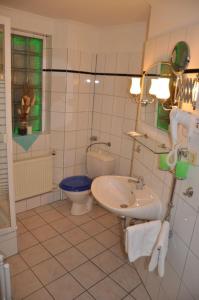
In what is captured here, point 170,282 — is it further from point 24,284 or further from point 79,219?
point 79,219

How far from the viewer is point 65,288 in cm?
195

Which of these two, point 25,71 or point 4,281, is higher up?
point 25,71

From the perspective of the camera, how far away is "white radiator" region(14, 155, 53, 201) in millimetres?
2762

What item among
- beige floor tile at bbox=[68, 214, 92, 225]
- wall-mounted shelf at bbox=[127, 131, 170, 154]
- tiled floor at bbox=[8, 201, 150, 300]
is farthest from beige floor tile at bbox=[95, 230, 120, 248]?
wall-mounted shelf at bbox=[127, 131, 170, 154]

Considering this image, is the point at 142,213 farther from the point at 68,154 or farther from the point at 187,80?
the point at 68,154

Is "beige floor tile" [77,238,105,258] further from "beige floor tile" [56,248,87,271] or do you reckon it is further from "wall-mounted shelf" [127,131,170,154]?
"wall-mounted shelf" [127,131,170,154]

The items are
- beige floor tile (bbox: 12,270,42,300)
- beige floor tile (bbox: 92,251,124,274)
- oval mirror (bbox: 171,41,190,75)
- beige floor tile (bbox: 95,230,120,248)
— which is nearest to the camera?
oval mirror (bbox: 171,41,190,75)

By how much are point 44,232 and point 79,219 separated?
457 mm

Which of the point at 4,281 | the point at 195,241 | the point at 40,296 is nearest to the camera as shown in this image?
the point at 4,281

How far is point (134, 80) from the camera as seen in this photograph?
7.20ft

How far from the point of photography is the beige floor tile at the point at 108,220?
9.23ft

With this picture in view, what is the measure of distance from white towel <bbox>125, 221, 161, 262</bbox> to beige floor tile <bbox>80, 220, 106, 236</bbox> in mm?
1031

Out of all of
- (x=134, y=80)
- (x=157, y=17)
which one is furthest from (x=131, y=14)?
(x=134, y=80)

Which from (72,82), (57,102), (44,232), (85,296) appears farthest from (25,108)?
(85,296)
